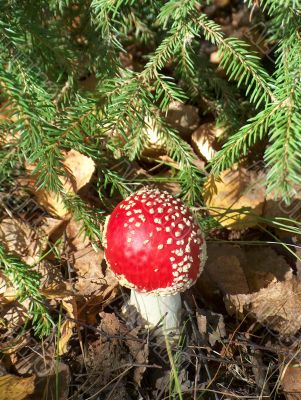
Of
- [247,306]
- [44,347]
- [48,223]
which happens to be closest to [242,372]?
[247,306]

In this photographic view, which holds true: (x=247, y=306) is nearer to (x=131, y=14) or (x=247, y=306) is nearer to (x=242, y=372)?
(x=242, y=372)

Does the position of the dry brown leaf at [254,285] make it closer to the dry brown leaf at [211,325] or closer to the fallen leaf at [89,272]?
the dry brown leaf at [211,325]

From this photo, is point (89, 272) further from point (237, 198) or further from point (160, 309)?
point (237, 198)

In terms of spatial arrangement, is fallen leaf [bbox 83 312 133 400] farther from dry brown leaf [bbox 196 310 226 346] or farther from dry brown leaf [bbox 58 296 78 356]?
dry brown leaf [bbox 196 310 226 346]

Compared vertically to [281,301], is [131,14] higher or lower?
higher

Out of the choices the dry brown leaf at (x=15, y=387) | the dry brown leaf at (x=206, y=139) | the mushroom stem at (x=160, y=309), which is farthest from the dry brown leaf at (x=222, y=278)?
the dry brown leaf at (x=15, y=387)
